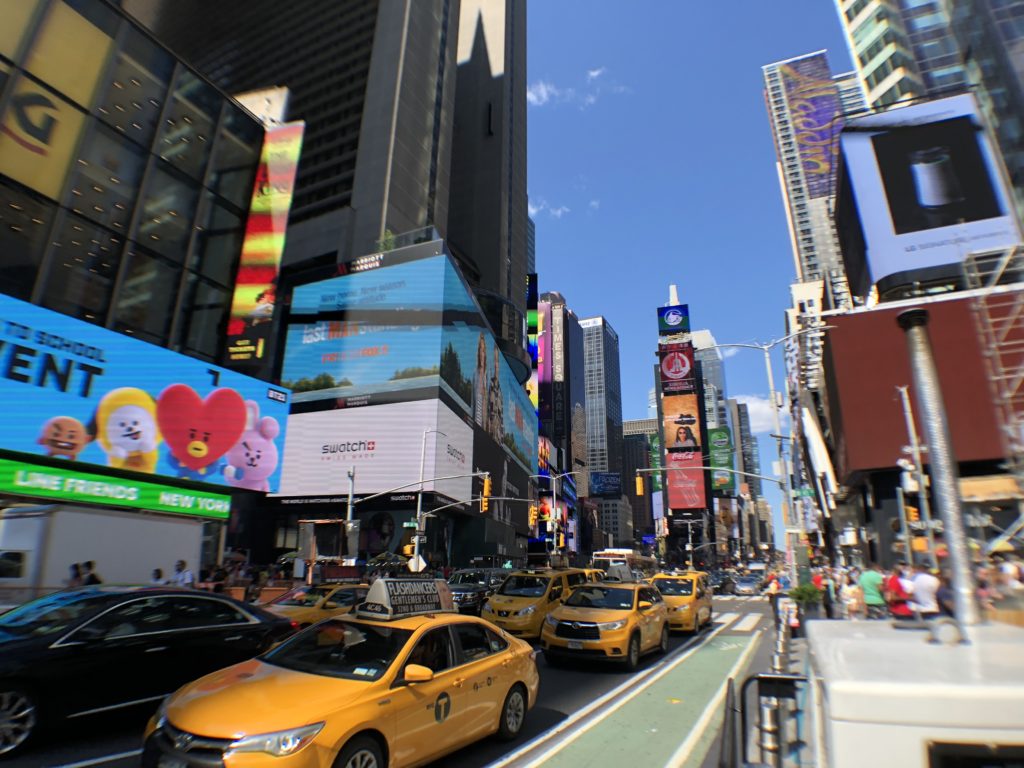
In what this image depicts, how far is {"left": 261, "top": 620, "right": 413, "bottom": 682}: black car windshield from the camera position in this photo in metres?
5.51

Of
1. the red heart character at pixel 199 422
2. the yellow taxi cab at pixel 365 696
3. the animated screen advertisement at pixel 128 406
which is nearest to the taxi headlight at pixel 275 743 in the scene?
the yellow taxi cab at pixel 365 696

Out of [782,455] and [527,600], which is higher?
[782,455]

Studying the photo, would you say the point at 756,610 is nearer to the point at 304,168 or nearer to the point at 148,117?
the point at 148,117

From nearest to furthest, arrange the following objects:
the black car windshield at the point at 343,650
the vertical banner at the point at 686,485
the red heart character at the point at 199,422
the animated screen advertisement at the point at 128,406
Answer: the black car windshield at the point at 343,650 → the animated screen advertisement at the point at 128,406 → the red heart character at the point at 199,422 → the vertical banner at the point at 686,485

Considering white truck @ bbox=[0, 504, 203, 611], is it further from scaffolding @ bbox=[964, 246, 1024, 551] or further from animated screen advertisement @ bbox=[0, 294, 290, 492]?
scaffolding @ bbox=[964, 246, 1024, 551]

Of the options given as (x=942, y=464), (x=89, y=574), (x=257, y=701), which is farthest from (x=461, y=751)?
(x=89, y=574)

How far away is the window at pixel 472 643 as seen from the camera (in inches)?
256

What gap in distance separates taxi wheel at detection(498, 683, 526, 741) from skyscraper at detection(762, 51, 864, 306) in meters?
135

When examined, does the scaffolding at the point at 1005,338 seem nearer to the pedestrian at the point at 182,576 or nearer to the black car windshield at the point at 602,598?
the black car windshield at the point at 602,598

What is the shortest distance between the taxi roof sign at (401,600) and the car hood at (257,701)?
133 centimetres

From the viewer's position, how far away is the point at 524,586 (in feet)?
52.2

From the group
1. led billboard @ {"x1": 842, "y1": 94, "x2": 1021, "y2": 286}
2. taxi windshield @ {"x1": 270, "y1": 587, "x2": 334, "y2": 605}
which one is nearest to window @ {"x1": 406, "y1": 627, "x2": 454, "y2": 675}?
taxi windshield @ {"x1": 270, "y1": 587, "x2": 334, "y2": 605}

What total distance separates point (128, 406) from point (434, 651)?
23.2 meters

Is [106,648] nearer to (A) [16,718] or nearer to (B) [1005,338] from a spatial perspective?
(A) [16,718]
